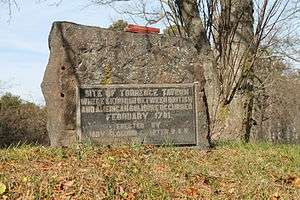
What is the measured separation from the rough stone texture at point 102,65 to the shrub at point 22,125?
8.12 meters

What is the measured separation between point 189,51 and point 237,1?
156 inches

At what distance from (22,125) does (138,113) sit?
994 cm

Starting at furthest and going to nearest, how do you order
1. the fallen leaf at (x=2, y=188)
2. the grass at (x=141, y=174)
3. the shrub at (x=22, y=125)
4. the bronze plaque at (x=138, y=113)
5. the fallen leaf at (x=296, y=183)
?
the shrub at (x=22, y=125) < the bronze plaque at (x=138, y=113) < the fallen leaf at (x=296, y=183) < the grass at (x=141, y=174) < the fallen leaf at (x=2, y=188)

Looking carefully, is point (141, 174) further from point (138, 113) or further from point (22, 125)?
point (22, 125)

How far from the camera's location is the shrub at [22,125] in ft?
52.7

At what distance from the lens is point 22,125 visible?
55.2ft

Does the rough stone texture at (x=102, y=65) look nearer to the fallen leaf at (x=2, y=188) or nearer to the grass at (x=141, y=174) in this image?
the grass at (x=141, y=174)

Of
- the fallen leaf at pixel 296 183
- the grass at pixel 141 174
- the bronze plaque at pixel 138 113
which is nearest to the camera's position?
the grass at pixel 141 174

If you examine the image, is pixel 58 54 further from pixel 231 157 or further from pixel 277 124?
pixel 277 124

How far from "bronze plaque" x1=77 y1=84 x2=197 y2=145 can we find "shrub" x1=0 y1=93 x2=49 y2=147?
8273 millimetres

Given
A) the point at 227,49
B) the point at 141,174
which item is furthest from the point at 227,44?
the point at 141,174

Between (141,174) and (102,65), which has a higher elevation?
(102,65)

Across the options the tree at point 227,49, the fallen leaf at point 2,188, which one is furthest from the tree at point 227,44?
the fallen leaf at point 2,188

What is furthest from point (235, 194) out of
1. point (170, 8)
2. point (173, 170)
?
point (170, 8)
